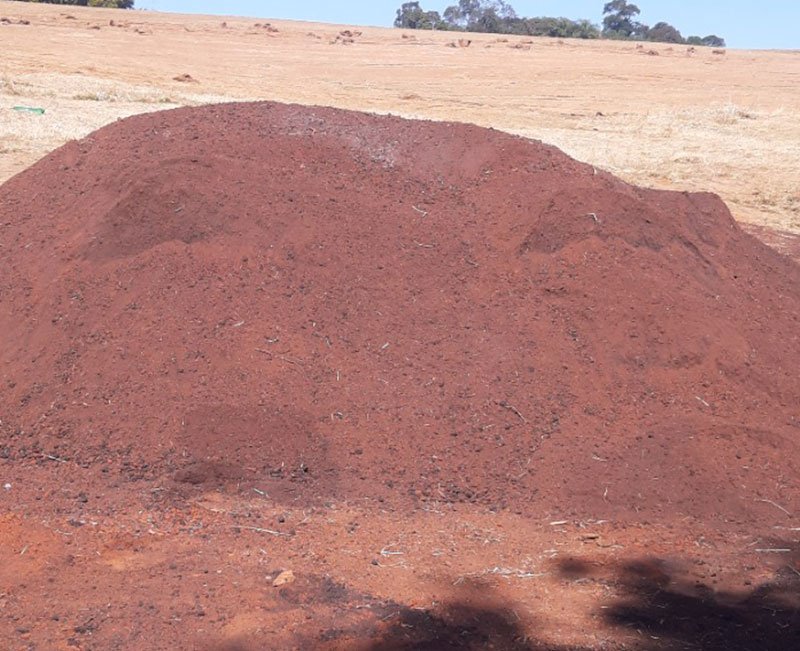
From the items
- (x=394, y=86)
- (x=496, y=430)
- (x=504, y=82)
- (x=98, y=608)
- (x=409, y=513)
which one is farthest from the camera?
(x=504, y=82)

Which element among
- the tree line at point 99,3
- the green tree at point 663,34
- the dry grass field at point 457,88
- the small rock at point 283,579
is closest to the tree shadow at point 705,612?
the small rock at point 283,579

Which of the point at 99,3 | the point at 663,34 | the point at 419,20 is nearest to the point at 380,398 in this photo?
the point at 99,3

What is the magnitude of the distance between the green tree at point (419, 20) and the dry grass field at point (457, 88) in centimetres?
1658

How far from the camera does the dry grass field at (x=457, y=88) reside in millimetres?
13477

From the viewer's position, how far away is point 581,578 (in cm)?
406

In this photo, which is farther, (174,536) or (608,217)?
(608,217)

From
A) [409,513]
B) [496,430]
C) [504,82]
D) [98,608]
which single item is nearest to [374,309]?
[496,430]

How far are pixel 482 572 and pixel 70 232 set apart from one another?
334 cm

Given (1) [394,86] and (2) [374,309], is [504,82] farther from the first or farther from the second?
(2) [374,309]

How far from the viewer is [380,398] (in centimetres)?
513

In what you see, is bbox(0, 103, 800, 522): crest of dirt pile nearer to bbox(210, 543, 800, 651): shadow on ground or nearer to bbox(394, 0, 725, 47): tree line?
bbox(210, 543, 800, 651): shadow on ground

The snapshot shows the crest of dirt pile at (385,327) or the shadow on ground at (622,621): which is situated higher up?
the crest of dirt pile at (385,327)

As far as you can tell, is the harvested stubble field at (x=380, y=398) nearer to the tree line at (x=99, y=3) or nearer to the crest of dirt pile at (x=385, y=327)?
the crest of dirt pile at (x=385, y=327)

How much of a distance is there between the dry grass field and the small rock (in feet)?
25.3
